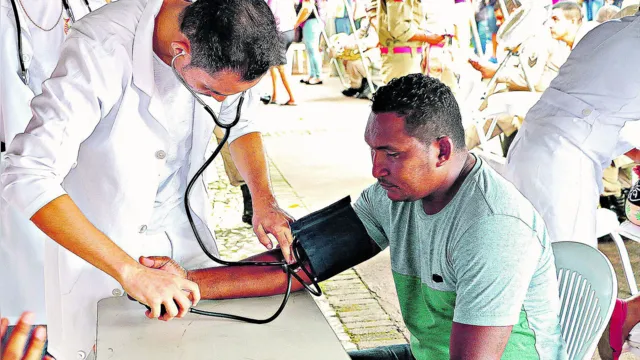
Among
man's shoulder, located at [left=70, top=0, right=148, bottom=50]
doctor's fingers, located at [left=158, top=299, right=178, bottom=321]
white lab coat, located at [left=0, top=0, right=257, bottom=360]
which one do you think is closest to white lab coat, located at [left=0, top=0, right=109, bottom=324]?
white lab coat, located at [left=0, top=0, right=257, bottom=360]

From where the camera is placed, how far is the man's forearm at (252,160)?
187cm

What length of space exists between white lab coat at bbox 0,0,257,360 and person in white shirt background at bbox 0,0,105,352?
29 cm

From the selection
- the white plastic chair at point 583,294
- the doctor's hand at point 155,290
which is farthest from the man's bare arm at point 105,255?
the white plastic chair at point 583,294

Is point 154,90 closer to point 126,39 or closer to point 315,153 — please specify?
point 126,39

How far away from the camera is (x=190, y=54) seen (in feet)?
4.69

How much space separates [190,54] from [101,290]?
0.58 m

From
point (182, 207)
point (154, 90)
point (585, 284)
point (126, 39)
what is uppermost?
point (126, 39)

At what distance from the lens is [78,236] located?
4.43ft

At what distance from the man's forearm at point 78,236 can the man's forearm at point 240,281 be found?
291mm

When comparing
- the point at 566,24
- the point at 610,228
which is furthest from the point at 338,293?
the point at 566,24

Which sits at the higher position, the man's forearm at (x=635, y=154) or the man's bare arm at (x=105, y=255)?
the man's bare arm at (x=105, y=255)

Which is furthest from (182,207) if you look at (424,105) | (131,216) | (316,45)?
(316,45)

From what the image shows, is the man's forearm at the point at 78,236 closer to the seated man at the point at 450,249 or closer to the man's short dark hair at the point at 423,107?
the seated man at the point at 450,249

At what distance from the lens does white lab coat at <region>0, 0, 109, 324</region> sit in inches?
76.1
